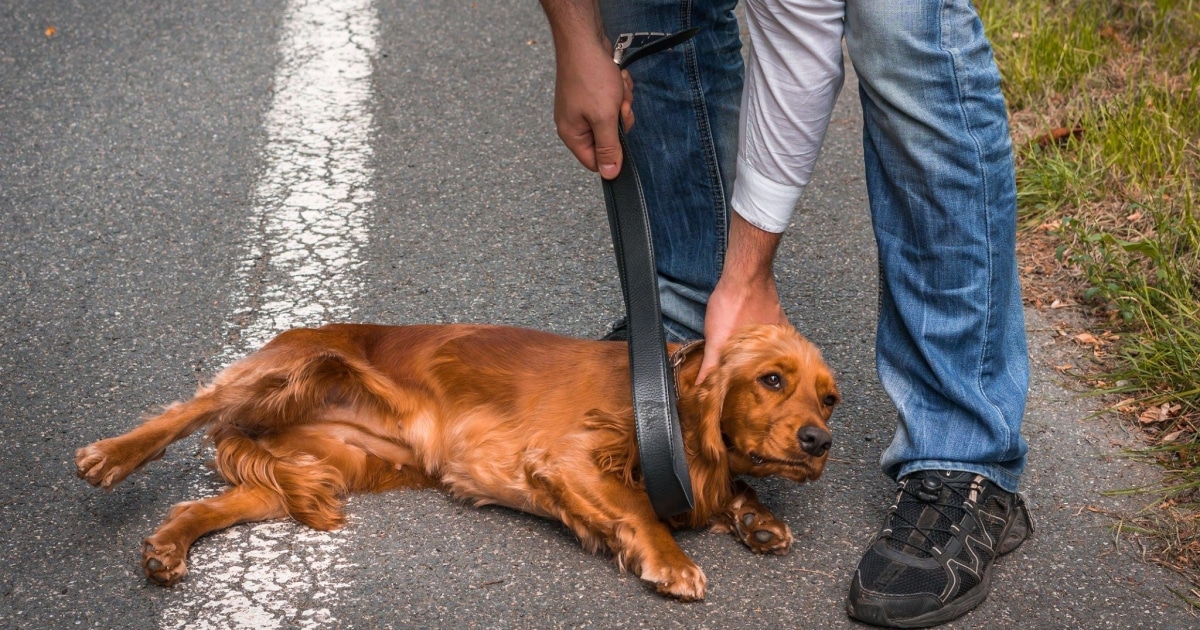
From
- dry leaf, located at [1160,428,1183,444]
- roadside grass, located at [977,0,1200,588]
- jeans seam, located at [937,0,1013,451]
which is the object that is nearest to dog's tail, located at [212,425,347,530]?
jeans seam, located at [937,0,1013,451]

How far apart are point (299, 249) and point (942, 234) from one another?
211 centimetres

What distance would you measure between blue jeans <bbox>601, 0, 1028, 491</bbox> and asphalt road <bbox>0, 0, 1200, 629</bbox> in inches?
11.9

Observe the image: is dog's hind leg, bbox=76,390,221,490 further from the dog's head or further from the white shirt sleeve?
the white shirt sleeve

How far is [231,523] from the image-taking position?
2484 millimetres

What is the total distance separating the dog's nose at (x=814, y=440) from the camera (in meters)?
2.35

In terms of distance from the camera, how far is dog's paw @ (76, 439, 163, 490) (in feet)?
7.97

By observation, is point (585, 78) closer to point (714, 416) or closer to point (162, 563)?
point (714, 416)

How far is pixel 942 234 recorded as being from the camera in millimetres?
2342

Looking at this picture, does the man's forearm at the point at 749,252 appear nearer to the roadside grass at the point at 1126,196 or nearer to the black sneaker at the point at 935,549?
the black sneaker at the point at 935,549

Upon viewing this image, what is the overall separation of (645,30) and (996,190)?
100 centimetres

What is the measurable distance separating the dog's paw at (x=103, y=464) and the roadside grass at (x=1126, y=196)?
227cm

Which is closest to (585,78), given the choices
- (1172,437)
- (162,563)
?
(162,563)

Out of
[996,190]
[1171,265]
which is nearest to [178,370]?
[996,190]

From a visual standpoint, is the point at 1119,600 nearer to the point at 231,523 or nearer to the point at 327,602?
the point at 327,602
